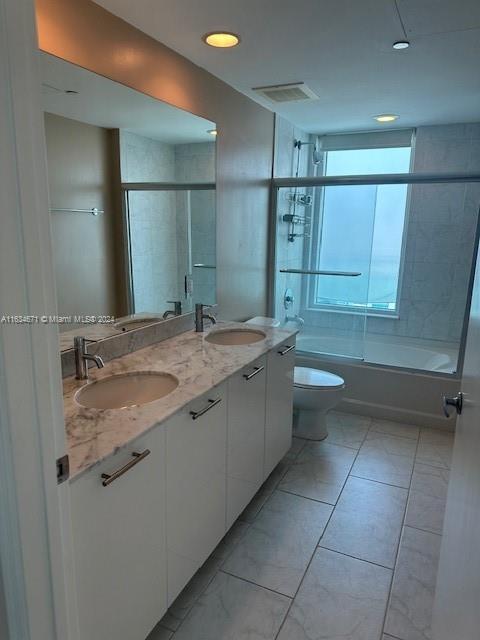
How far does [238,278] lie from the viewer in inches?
123

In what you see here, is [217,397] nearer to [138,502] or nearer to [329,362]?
[138,502]

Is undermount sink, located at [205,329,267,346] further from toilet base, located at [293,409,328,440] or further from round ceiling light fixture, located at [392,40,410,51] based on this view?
round ceiling light fixture, located at [392,40,410,51]

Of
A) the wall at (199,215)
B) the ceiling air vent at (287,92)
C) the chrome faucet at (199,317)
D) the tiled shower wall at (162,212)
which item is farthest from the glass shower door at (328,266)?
the chrome faucet at (199,317)

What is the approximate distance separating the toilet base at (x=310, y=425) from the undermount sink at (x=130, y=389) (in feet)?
4.98

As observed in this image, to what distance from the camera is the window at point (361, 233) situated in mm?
3750

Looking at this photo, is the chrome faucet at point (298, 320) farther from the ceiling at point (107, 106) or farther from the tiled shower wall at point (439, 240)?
the ceiling at point (107, 106)

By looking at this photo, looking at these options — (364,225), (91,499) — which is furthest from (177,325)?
(364,225)

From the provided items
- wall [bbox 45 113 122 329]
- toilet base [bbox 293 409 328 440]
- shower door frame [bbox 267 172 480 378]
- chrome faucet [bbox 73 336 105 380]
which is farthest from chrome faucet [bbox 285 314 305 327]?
chrome faucet [bbox 73 336 105 380]

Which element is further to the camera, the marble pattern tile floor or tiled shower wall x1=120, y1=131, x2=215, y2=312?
tiled shower wall x1=120, y1=131, x2=215, y2=312

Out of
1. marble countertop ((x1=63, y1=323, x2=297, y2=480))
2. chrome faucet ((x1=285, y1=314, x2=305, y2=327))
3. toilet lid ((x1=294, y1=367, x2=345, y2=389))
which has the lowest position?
toilet lid ((x1=294, y1=367, x2=345, y2=389))

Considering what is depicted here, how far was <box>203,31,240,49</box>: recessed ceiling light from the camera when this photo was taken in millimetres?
1982

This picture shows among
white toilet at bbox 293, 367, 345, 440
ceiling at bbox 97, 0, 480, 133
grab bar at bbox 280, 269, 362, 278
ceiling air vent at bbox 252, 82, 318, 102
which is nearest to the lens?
ceiling at bbox 97, 0, 480, 133

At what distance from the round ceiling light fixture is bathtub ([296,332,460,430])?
2216mm

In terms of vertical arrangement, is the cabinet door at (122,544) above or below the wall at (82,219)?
below
